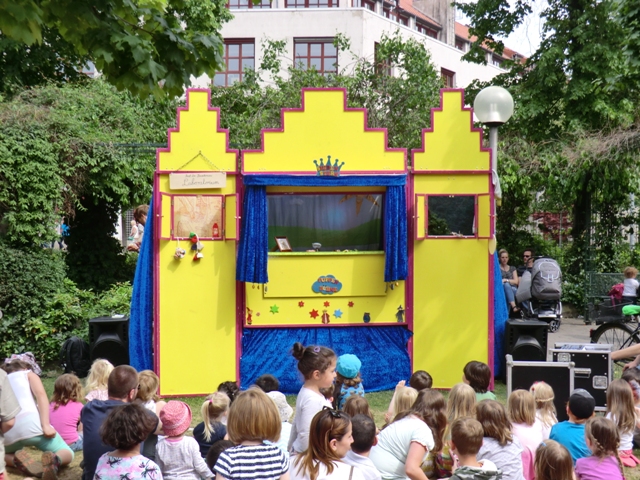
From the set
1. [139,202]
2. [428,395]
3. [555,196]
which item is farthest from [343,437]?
[555,196]

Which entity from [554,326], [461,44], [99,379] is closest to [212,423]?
[99,379]

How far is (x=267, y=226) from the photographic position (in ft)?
31.2

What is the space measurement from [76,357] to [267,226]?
2943mm

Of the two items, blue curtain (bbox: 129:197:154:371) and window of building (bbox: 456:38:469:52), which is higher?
window of building (bbox: 456:38:469:52)

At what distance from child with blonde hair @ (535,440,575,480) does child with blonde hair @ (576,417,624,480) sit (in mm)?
713

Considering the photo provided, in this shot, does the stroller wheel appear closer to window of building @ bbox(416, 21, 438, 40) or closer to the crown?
the crown

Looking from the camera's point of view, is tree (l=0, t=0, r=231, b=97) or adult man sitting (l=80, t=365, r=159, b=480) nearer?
adult man sitting (l=80, t=365, r=159, b=480)

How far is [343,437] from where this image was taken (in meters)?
4.11

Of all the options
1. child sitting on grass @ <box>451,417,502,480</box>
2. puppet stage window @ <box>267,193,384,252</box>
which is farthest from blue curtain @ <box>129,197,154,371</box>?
child sitting on grass @ <box>451,417,502,480</box>

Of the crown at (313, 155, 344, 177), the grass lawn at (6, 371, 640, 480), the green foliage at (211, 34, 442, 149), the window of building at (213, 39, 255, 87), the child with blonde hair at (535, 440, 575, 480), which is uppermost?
the window of building at (213, 39, 255, 87)

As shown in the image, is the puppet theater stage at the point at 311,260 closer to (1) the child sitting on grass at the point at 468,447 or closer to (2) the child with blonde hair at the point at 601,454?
(2) the child with blonde hair at the point at 601,454

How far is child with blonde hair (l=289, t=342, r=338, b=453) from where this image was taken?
5.15 meters

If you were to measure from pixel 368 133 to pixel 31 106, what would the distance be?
18.6 ft

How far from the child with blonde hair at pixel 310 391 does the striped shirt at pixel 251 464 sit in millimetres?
991
